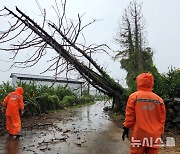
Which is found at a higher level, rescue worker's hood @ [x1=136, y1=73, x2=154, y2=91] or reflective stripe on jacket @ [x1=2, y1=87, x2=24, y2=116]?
rescue worker's hood @ [x1=136, y1=73, x2=154, y2=91]

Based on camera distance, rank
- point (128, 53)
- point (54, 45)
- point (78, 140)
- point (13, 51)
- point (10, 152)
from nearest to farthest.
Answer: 1. point (10, 152)
2. point (78, 140)
3. point (13, 51)
4. point (54, 45)
5. point (128, 53)

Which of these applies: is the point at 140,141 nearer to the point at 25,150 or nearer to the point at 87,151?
the point at 87,151

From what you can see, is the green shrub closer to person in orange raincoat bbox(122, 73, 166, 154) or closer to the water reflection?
the water reflection

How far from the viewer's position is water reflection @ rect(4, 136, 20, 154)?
281 inches

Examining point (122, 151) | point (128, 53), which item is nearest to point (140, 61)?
point (128, 53)

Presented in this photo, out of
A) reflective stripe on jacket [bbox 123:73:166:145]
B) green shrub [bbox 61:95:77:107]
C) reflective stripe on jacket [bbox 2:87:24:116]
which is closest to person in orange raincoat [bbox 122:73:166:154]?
reflective stripe on jacket [bbox 123:73:166:145]

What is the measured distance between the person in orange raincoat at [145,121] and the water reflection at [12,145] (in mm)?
3465

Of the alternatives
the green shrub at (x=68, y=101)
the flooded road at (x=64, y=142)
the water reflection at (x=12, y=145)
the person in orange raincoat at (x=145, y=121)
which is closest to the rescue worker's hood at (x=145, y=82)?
the person in orange raincoat at (x=145, y=121)

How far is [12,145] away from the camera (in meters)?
7.86

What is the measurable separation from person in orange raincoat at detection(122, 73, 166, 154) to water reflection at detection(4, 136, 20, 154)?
136 inches

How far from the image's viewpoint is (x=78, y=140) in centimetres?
870

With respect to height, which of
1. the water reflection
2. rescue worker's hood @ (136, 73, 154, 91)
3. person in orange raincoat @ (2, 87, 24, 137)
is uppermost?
rescue worker's hood @ (136, 73, 154, 91)

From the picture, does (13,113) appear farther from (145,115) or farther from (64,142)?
(145,115)

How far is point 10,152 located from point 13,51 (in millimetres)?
3900
